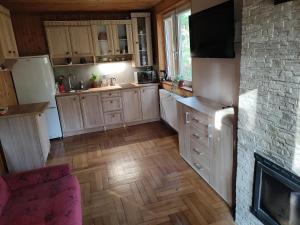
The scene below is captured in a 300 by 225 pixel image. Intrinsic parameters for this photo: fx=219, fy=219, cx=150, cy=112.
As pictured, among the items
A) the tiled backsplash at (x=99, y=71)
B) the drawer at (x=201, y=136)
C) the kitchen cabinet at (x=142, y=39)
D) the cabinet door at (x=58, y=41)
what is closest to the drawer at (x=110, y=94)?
the tiled backsplash at (x=99, y=71)

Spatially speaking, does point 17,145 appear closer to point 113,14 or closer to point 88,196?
point 88,196

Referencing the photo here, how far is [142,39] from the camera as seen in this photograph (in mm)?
4723

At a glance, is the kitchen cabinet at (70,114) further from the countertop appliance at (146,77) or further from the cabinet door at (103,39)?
the countertop appliance at (146,77)

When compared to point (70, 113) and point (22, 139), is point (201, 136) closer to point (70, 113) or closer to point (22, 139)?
point (22, 139)

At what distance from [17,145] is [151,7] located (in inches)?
139

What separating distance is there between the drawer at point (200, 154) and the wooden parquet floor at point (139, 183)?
21 centimetres

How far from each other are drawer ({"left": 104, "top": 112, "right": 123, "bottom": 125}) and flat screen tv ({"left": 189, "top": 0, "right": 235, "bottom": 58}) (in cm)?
222

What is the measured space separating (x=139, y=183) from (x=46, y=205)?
116 centimetres

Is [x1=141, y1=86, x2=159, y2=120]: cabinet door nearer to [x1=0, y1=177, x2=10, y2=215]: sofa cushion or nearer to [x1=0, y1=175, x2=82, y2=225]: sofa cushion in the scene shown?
[x1=0, y1=175, x2=82, y2=225]: sofa cushion

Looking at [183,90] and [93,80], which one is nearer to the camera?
[183,90]

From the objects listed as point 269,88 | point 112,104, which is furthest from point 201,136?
point 112,104

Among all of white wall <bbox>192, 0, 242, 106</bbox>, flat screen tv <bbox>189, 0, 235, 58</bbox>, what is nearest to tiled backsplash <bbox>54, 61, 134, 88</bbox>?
white wall <bbox>192, 0, 242, 106</bbox>

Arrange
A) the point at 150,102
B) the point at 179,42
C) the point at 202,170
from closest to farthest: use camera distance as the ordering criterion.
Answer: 1. the point at 202,170
2. the point at 179,42
3. the point at 150,102

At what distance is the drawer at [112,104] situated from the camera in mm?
4445
